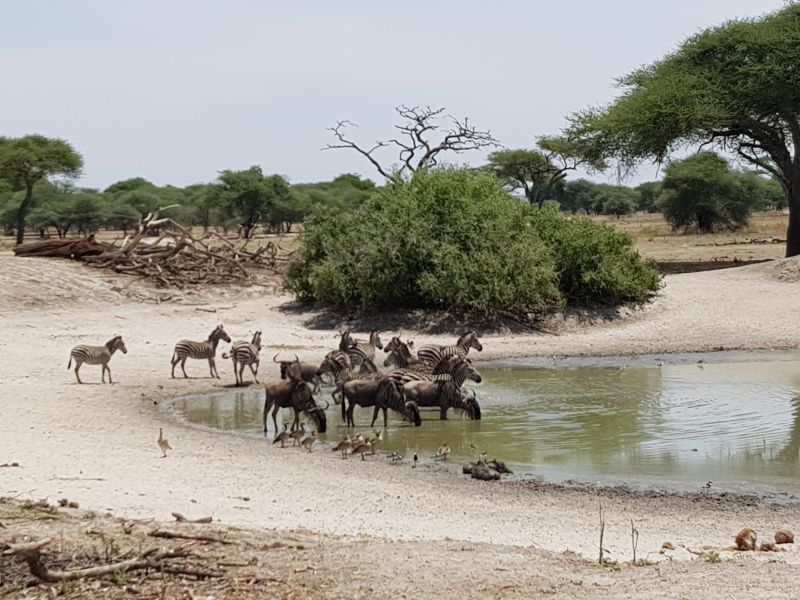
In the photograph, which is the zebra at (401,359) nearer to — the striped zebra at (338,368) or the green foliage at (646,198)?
the striped zebra at (338,368)

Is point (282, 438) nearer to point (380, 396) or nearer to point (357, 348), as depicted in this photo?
point (380, 396)

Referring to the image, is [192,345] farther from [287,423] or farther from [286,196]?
[286,196]

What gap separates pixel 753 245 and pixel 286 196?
2955 centimetres

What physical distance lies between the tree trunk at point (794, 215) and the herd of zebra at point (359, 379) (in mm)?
19254

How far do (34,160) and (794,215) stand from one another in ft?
110

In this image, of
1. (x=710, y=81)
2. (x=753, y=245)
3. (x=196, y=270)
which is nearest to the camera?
(x=196, y=270)

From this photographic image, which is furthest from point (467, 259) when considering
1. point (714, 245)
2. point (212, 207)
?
point (212, 207)

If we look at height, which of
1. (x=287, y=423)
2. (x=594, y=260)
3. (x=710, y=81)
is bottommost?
(x=287, y=423)

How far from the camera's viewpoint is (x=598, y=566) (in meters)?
7.30

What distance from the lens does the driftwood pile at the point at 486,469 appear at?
11078 mm

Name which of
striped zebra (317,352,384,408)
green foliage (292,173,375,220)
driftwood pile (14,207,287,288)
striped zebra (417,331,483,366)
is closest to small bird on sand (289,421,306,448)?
striped zebra (317,352,384,408)

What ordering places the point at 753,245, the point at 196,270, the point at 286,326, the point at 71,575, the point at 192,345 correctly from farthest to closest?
the point at 753,245 < the point at 196,270 < the point at 286,326 < the point at 192,345 < the point at 71,575

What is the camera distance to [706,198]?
5781cm

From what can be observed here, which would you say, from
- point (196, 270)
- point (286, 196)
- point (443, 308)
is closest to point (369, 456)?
point (443, 308)
